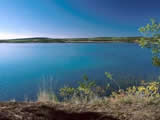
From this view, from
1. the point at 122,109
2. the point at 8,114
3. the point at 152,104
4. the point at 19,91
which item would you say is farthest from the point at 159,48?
the point at 19,91

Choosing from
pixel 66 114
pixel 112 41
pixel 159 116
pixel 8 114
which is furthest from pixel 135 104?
pixel 112 41

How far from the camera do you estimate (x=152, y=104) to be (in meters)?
3.32

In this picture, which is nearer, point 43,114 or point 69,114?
point 43,114

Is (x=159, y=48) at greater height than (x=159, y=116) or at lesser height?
greater

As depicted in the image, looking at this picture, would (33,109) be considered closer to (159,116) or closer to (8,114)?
(8,114)

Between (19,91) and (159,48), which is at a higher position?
(159,48)

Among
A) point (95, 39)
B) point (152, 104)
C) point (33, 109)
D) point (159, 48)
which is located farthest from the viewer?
point (95, 39)

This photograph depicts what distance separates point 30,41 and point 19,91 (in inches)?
3315

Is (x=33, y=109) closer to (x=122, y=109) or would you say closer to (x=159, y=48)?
(x=122, y=109)

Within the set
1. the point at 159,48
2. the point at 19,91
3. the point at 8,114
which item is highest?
the point at 159,48

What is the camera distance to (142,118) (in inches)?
99.7

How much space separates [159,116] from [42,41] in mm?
86783

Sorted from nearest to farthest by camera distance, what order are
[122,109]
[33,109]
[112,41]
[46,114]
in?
[46,114], [33,109], [122,109], [112,41]

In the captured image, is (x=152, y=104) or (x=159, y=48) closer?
(x=152, y=104)
